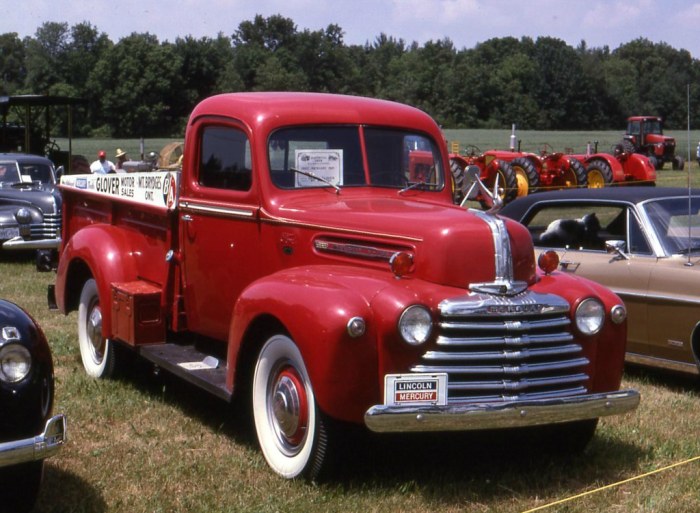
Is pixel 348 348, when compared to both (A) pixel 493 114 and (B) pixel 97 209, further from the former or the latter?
(A) pixel 493 114

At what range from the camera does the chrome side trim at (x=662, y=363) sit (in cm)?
712

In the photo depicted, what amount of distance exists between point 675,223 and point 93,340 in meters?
4.32

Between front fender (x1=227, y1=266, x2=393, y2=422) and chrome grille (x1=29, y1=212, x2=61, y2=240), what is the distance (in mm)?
10257

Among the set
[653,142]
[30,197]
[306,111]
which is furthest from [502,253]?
[653,142]

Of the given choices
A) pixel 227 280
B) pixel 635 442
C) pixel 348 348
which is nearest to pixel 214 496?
pixel 348 348

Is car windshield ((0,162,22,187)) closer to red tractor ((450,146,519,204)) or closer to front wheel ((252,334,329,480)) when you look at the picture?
red tractor ((450,146,519,204))

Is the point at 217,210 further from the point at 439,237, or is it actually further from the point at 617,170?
the point at 617,170

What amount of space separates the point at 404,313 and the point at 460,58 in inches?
3282

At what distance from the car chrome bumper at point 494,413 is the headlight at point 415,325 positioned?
1.07 feet

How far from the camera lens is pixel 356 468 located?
5.48 metres

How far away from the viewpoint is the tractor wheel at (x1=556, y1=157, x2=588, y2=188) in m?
25.4

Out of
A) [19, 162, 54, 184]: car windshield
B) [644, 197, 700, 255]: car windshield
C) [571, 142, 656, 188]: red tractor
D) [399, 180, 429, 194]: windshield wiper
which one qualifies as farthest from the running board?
[571, 142, 656, 188]: red tractor

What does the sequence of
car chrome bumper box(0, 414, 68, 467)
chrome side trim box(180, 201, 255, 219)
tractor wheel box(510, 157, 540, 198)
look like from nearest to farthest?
1. car chrome bumper box(0, 414, 68, 467)
2. chrome side trim box(180, 201, 255, 219)
3. tractor wheel box(510, 157, 540, 198)

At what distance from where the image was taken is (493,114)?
237 ft
